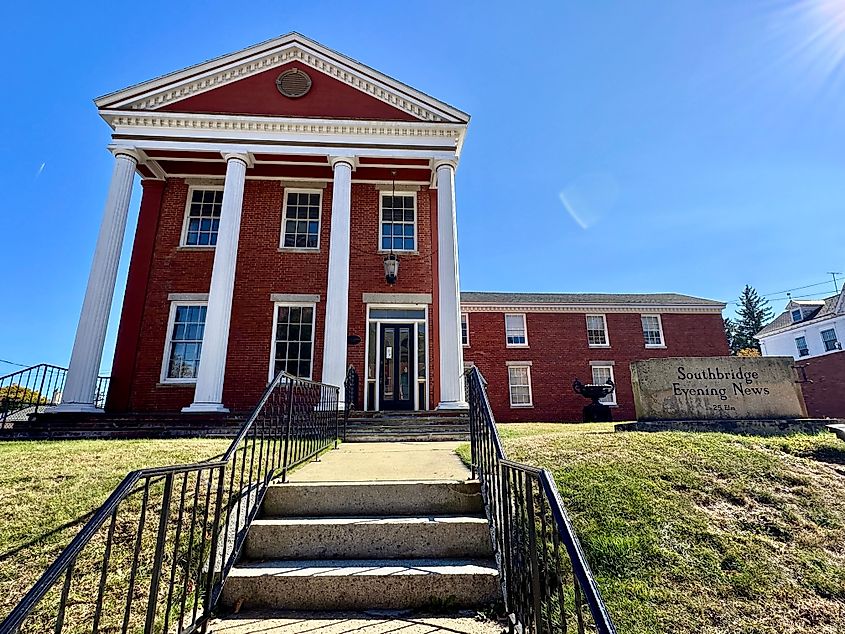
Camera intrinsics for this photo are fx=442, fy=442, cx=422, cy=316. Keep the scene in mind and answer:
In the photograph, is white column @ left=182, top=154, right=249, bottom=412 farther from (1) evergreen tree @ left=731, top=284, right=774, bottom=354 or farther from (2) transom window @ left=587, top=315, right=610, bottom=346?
(1) evergreen tree @ left=731, top=284, right=774, bottom=354

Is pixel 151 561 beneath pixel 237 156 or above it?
beneath

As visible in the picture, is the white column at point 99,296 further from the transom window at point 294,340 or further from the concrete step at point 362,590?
the concrete step at point 362,590

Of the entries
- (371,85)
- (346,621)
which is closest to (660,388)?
(346,621)

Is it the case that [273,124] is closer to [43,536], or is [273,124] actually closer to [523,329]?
[43,536]

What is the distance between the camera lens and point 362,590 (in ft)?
9.78

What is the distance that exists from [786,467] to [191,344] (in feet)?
42.0

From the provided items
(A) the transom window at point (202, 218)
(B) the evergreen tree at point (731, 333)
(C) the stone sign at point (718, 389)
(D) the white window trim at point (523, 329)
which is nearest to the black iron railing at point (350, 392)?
(C) the stone sign at point (718, 389)

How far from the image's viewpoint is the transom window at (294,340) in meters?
12.3

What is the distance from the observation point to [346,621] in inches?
110

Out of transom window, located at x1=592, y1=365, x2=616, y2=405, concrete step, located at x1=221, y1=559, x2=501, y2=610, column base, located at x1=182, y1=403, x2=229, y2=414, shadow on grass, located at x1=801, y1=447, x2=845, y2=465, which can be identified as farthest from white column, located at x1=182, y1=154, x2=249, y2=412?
transom window, located at x1=592, y1=365, x2=616, y2=405

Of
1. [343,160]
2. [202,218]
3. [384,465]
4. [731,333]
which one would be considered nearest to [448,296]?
[343,160]

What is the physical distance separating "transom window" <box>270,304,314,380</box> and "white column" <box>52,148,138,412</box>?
4009mm

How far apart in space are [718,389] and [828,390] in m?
22.7

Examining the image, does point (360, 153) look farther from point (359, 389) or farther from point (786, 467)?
point (786, 467)
